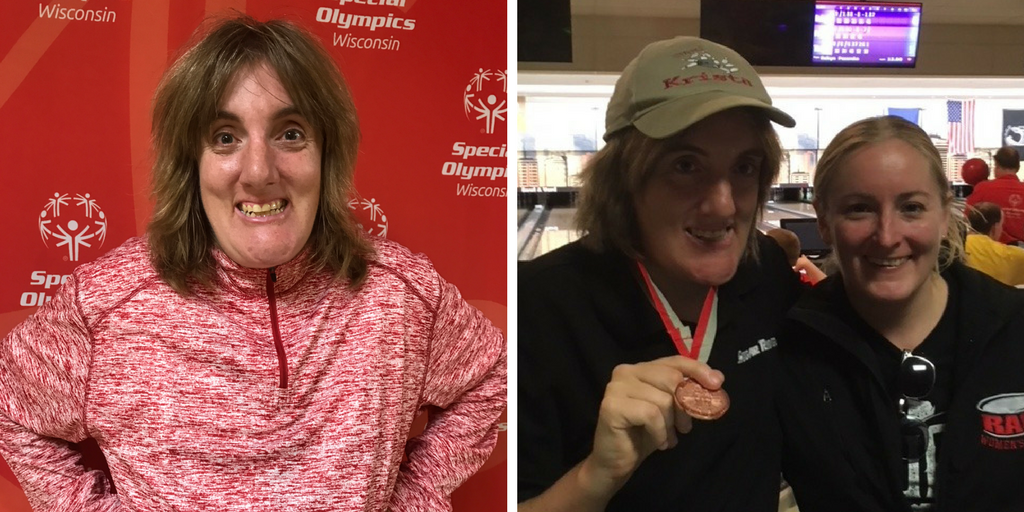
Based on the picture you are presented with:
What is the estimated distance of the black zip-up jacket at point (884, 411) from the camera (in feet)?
4.43

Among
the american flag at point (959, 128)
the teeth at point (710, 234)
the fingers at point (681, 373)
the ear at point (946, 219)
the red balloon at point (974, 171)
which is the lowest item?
the fingers at point (681, 373)

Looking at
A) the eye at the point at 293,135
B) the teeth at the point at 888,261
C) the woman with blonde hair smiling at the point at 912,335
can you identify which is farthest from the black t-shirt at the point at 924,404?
the eye at the point at 293,135

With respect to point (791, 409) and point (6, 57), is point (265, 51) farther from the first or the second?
point (791, 409)

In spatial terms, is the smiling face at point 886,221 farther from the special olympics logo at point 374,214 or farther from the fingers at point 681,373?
the special olympics logo at point 374,214

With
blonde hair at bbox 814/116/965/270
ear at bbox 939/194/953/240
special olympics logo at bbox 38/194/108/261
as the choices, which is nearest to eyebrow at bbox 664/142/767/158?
blonde hair at bbox 814/116/965/270

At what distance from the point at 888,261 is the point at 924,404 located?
30 cm

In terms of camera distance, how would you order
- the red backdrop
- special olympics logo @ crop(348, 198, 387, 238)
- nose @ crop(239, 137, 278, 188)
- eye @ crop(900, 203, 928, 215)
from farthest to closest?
special olympics logo @ crop(348, 198, 387, 238) → the red backdrop → nose @ crop(239, 137, 278, 188) → eye @ crop(900, 203, 928, 215)

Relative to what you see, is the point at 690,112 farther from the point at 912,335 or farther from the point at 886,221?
the point at 912,335

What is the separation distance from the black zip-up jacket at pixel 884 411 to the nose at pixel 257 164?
122 cm

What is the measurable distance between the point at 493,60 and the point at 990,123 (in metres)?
1.21

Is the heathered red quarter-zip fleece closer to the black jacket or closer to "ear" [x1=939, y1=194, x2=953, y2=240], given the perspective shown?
the black jacket

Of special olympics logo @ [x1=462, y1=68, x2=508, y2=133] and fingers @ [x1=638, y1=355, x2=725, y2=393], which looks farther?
special olympics logo @ [x1=462, y1=68, x2=508, y2=133]

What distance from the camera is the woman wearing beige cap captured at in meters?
1.38

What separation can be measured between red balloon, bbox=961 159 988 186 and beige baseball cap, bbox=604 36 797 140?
14.4 inches
